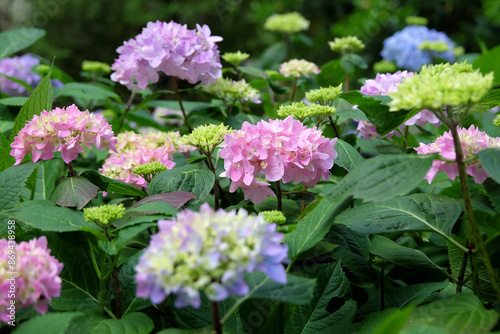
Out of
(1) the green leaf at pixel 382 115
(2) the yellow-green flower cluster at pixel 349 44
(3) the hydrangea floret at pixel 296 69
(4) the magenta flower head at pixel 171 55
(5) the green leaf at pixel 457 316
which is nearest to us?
(5) the green leaf at pixel 457 316

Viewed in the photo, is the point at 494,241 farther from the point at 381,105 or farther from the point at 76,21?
the point at 76,21

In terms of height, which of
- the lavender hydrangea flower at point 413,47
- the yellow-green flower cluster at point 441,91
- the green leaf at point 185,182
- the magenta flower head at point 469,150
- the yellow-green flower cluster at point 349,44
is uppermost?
the yellow-green flower cluster at point 441,91

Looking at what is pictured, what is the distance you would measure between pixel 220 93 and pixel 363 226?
2.28 feet

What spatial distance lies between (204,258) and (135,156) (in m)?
0.71

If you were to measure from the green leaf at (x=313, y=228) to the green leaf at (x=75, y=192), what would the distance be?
42cm

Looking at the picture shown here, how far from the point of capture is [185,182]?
1103 mm

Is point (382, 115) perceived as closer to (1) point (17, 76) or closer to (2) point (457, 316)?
(2) point (457, 316)

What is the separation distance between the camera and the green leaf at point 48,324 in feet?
2.29

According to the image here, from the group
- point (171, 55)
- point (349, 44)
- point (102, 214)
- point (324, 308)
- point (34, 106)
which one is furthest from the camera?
point (349, 44)

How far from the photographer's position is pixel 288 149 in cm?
104

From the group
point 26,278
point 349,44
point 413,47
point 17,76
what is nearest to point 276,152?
point 26,278

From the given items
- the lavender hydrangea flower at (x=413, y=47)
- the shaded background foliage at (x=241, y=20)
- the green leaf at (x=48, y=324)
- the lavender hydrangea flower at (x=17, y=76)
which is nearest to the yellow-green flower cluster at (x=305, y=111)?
the green leaf at (x=48, y=324)

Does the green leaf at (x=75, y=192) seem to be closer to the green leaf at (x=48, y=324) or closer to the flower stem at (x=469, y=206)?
the green leaf at (x=48, y=324)

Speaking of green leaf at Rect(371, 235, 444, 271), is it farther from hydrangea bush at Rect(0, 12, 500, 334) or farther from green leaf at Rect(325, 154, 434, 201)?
green leaf at Rect(325, 154, 434, 201)
